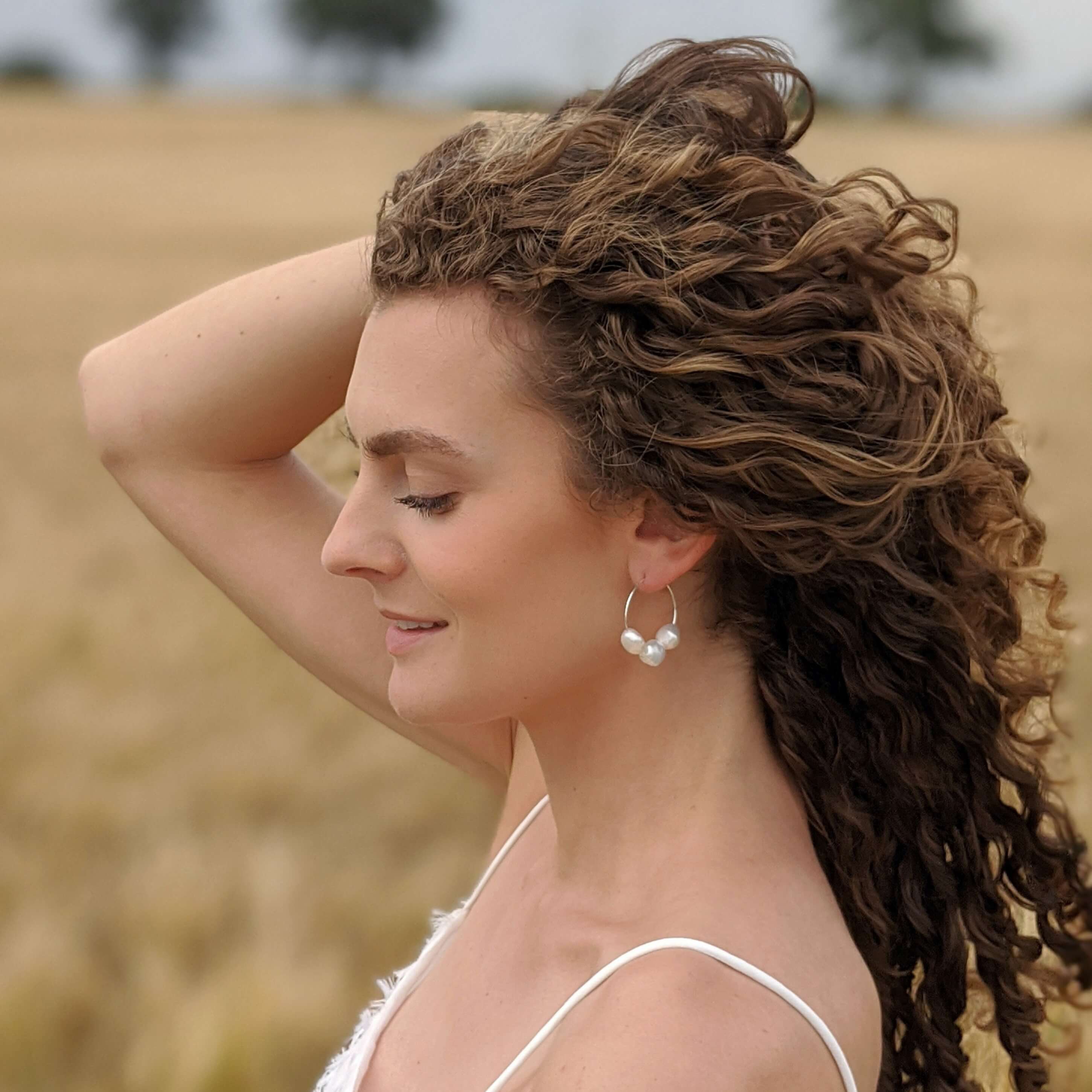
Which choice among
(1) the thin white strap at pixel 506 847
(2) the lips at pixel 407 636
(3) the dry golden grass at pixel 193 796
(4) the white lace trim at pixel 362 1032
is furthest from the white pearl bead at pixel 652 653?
(3) the dry golden grass at pixel 193 796

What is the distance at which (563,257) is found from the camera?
1822 millimetres

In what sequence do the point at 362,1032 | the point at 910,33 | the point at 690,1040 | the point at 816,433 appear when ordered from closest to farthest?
the point at 690,1040
the point at 816,433
the point at 362,1032
the point at 910,33

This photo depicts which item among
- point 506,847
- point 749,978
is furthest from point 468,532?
point 506,847

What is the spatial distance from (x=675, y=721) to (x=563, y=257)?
1.97 feet

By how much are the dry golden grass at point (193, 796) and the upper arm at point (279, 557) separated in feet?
1.66

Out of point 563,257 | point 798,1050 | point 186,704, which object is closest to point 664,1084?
point 798,1050

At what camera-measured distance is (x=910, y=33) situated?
6012 centimetres

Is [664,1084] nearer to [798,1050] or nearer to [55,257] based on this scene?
[798,1050]

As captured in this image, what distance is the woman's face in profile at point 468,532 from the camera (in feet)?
6.14

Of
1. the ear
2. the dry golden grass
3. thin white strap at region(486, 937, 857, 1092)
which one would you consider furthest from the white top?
the dry golden grass

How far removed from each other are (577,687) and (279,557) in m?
0.74

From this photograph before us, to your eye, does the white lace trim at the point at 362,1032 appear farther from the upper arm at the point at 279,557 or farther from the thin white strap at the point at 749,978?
the thin white strap at the point at 749,978

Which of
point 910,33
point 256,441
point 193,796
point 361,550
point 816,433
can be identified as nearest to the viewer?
point 816,433

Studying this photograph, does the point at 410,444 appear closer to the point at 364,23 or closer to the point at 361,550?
the point at 361,550
